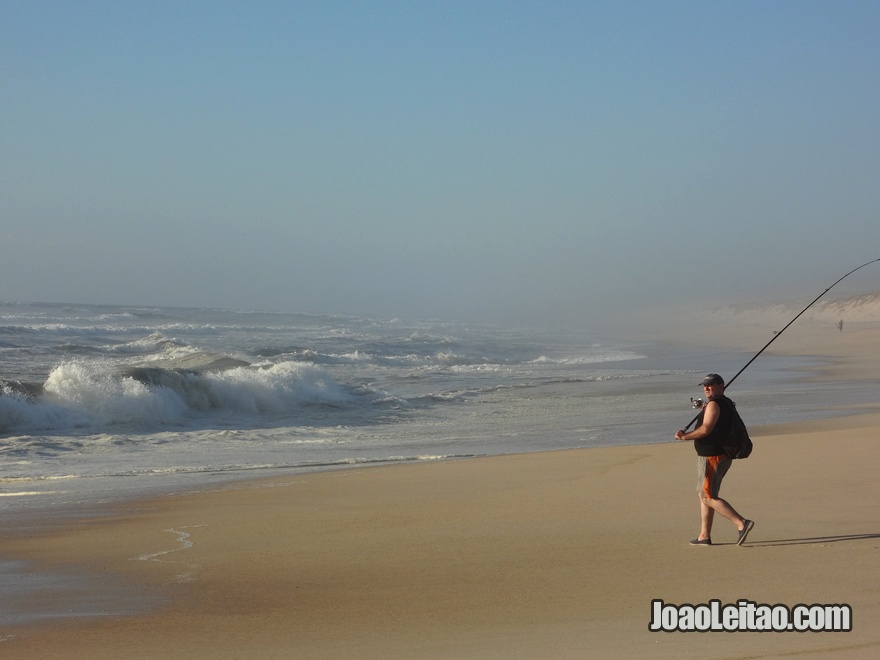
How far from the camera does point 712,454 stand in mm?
5520

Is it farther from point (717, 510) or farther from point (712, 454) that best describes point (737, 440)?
point (717, 510)

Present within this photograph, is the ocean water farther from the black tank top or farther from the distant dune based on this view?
the distant dune

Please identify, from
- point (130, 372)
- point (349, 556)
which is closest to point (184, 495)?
point (349, 556)

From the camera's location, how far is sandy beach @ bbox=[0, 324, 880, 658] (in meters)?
4.15

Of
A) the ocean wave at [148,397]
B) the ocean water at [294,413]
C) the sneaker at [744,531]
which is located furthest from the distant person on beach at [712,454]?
the ocean wave at [148,397]

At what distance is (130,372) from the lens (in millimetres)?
17859

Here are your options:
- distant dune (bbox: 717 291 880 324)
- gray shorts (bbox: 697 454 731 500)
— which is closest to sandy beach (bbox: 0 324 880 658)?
gray shorts (bbox: 697 454 731 500)

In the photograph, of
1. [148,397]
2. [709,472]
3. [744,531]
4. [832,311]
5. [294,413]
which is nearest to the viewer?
[744,531]

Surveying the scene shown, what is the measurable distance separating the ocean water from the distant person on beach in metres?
5.31

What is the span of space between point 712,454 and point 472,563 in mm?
1564

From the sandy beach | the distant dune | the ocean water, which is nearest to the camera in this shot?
the sandy beach

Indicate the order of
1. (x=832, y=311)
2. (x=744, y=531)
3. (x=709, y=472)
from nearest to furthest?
(x=744, y=531) → (x=709, y=472) → (x=832, y=311)

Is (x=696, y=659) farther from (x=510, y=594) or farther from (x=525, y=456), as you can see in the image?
(x=525, y=456)

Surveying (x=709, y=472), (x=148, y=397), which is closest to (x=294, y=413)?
(x=148, y=397)
